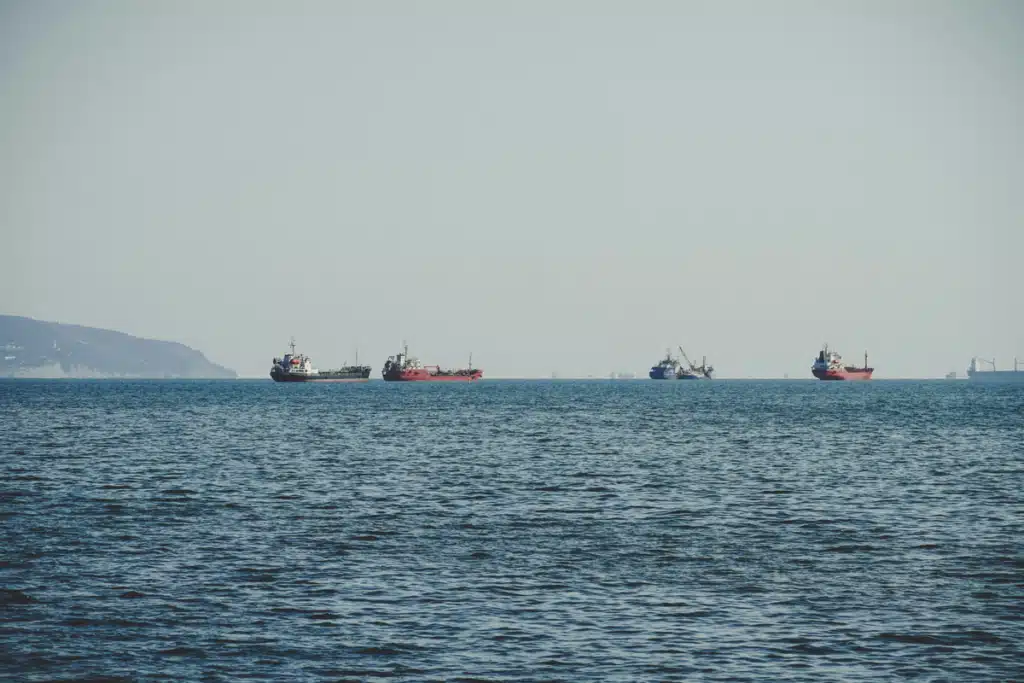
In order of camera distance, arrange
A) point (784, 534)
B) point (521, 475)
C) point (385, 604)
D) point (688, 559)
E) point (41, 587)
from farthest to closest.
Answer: point (521, 475)
point (784, 534)
point (688, 559)
point (41, 587)
point (385, 604)

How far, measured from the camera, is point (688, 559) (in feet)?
123

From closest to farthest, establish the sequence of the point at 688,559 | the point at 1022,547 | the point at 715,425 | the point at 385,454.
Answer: the point at 688,559 < the point at 1022,547 < the point at 385,454 < the point at 715,425

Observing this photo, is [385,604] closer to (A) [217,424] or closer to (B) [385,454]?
(B) [385,454]

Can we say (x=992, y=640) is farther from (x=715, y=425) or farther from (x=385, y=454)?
(x=715, y=425)

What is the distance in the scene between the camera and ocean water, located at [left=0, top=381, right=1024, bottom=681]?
85.6ft

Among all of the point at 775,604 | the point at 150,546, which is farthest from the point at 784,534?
the point at 150,546

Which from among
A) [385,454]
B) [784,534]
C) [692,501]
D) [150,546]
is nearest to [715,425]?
[385,454]

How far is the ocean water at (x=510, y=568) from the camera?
2608 centimetres

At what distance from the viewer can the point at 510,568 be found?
36125 mm

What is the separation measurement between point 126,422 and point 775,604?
356 ft

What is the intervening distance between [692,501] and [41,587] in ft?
97.3

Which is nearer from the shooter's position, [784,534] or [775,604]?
[775,604]

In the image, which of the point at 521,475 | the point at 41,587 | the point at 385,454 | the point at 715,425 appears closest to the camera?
the point at 41,587

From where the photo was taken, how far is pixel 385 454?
8131 cm
